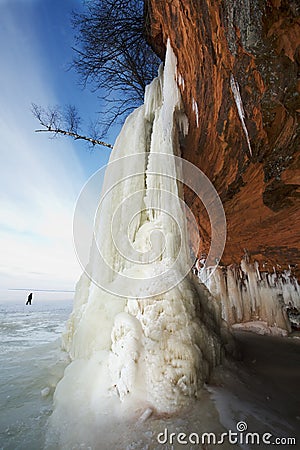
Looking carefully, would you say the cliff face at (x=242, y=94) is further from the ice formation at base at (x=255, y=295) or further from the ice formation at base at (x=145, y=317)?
the ice formation at base at (x=255, y=295)

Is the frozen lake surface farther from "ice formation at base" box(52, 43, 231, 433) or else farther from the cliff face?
the cliff face

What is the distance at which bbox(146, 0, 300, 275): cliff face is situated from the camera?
1.32 metres

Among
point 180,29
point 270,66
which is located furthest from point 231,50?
point 180,29

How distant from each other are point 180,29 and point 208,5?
0.54 metres

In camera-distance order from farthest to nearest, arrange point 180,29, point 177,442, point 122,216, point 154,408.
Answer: point 122,216, point 180,29, point 154,408, point 177,442

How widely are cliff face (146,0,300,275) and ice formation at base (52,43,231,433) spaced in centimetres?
39

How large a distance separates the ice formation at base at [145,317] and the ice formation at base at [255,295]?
335cm

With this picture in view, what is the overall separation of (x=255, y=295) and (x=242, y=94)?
500 cm

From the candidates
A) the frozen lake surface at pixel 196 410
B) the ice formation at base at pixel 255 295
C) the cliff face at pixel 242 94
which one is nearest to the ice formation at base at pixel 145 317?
the frozen lake surface at pixel 196 410

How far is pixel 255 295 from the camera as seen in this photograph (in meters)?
5.40

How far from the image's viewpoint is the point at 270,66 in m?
1.43

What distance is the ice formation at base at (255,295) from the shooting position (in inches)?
199

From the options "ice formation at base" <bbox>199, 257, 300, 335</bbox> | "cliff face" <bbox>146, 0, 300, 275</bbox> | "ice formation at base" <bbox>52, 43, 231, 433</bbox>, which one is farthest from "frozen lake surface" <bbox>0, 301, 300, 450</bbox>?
"ice formation at base" <bbox>199, 257, 300, 335</bbox>

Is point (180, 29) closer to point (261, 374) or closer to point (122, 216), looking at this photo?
point (122, 216)
